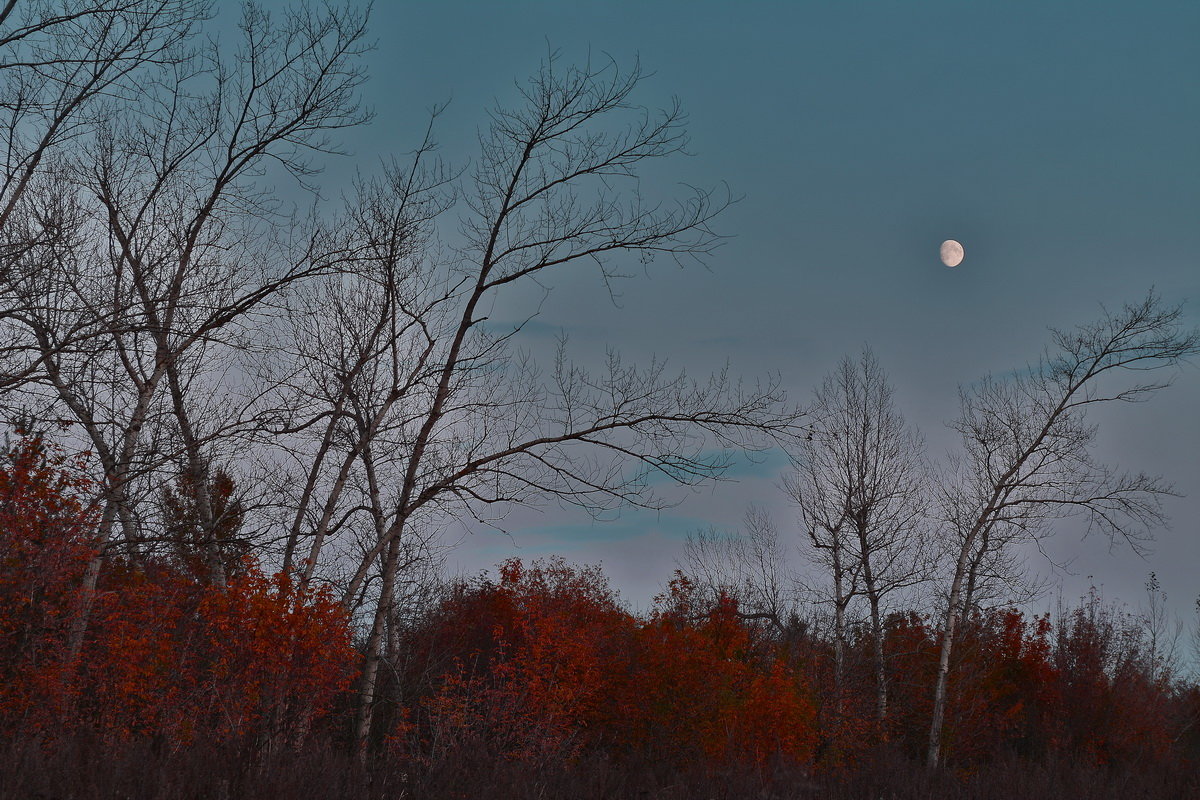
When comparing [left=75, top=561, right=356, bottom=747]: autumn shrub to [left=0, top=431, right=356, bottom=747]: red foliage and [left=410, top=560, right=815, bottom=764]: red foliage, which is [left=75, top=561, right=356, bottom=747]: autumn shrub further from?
[left=410, top=560, right=815, bottom=764]: red foliage

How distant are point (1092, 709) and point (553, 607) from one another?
2170 cm

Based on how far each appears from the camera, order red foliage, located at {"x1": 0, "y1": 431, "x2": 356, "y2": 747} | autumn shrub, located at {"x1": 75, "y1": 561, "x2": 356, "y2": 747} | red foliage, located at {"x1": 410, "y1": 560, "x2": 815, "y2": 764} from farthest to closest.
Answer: red foliage, located at {"x1": 410, "y1": 560, "x2": 815, "y2": 764} → autumn shrub, located at {"x1": 75, "y1": 561, "x2": 356, "y2": 747} → red foliage, located at {"x1": 0, "y1": 431, "x2": 356, "y2": 747}

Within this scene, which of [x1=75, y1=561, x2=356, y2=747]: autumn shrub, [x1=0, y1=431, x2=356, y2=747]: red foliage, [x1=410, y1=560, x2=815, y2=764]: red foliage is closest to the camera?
[x1=0, y1=431, x2=356, y2=747]: red foliage

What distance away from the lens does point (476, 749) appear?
8.34 meters

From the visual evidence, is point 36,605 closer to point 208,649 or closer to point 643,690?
point 208,649

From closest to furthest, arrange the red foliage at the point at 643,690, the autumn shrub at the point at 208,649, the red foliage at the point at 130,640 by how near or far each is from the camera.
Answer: the red foliage at the point at 130,640 < the autumn shrub at the point at 208,649 < the red foliage at the point at 643,690

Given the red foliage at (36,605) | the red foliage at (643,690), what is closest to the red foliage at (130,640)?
the red foliage at (36,605)

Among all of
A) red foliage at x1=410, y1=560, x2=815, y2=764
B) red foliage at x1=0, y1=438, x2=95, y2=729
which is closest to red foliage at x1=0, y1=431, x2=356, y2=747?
red foliage at x1=0, y1=438, x2=95, y2=729

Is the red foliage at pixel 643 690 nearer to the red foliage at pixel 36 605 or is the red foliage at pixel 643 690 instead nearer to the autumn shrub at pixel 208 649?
the autumn shrub at pixel 208 649

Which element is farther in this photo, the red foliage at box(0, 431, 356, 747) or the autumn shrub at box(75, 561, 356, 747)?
the autumn shrub at box(75, 561, 356, 747)

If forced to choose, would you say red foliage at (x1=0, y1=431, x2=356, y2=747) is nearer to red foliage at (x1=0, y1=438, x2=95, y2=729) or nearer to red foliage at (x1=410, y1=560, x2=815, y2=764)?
red foliage at (x1=0, y1=438, x2=95, y2=729)

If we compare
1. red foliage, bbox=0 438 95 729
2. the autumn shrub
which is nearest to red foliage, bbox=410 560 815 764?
the autumn shrub

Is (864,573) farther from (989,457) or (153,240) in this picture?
(153,240)

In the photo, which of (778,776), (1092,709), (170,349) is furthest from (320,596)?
(1092,709)
